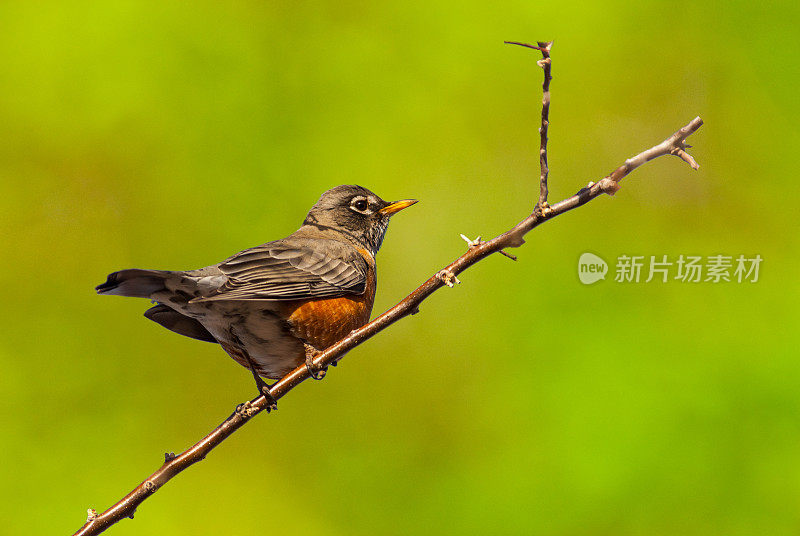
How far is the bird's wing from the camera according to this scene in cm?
330

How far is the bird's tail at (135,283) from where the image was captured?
8.48 ft

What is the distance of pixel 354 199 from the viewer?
493 cm

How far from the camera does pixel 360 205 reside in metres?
4.93

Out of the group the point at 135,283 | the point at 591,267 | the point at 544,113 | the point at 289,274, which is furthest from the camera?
the point at 591,267

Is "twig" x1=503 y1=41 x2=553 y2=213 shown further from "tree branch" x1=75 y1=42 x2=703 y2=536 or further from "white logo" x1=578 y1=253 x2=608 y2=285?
"white logo" x1=578 y1=253 x2=608 y2=285

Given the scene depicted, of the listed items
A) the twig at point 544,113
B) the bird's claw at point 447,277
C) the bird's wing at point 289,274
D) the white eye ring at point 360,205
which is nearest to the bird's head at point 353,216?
the white eye ring at point 360,205

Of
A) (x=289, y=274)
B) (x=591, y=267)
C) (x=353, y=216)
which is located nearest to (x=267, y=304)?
(x=289, y=274)

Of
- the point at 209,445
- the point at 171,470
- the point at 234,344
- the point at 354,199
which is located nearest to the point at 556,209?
the point at 209,445

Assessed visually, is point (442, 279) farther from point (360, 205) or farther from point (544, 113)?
point (360, 205)

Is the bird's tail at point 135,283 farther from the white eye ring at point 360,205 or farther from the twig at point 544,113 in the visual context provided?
the white eye ring at point 360,205

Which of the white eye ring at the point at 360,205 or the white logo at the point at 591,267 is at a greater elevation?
the white eye ring at the point at 360,205

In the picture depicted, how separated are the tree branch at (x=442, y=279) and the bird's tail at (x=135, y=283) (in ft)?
1.86

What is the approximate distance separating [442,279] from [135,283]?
1143mm

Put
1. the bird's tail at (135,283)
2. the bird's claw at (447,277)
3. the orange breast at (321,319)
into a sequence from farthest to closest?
the orange breast at (321,319), the bird's tail at (135,283), the bird's claw at (447,277)
